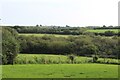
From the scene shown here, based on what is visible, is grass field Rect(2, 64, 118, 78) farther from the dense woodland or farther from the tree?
the dense woodland

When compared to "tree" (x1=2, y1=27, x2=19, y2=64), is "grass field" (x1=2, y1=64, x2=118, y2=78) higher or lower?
lower

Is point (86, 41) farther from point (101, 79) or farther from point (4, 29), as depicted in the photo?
point (101, 79)

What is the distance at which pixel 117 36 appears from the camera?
8094 cm

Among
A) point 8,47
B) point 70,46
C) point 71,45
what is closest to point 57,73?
point 8,47

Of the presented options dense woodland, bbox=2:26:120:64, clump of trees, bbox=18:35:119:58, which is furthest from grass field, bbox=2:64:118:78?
clump of trees, bbox=18:35:119:58

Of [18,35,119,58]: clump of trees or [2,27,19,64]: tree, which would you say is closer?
[2,27,19,64]: tree

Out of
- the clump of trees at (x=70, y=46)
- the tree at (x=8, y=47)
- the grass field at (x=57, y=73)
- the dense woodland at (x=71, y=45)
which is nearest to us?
the grass field at (x=57, y=73)

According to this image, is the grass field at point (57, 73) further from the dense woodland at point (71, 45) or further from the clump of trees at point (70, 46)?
the clump of trees at point (70, 46)

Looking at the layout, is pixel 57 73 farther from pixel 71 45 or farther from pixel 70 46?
pixel 71 45

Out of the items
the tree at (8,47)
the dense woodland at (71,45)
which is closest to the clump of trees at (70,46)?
the dense woodland at (71,45)

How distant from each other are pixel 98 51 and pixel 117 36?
30.7 feet

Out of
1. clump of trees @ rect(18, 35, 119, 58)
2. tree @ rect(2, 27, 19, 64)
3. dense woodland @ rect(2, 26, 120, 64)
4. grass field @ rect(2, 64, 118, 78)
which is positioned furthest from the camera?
clump of trees @ rect(18, 35, 119, 58)

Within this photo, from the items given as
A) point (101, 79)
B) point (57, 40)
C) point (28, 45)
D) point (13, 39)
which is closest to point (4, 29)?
point (13, 39)

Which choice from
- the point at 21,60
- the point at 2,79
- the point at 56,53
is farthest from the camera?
the point at 56,53
